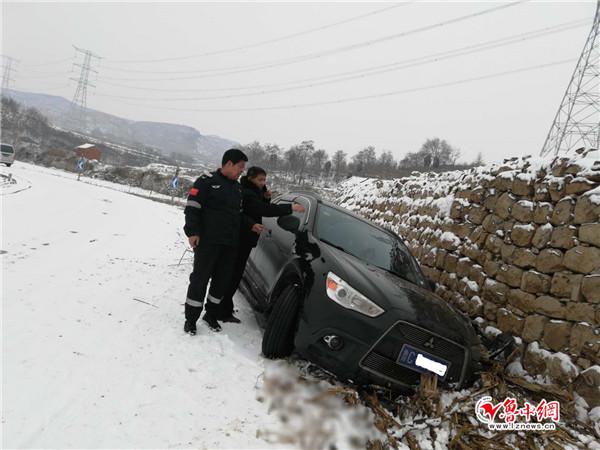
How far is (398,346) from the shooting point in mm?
2930

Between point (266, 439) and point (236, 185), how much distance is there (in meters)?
2.35

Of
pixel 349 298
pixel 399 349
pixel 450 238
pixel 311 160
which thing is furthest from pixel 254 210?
pixel 311 160

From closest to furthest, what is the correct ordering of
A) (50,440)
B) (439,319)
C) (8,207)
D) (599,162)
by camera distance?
(50,440), (439,319), (599,162), (8,207)

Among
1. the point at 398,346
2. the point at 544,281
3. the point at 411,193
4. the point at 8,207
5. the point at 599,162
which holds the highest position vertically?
the point at 599,162

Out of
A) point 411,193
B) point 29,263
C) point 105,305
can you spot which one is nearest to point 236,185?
point 105,305

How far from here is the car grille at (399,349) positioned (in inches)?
115

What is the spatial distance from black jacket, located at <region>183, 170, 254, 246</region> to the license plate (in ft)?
6.23

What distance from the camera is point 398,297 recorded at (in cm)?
320

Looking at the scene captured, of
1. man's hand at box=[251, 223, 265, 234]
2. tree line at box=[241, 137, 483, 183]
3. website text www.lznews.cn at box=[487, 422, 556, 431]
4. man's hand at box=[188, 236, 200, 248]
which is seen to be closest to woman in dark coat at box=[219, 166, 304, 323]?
man's hand at box=[251, 223, 265, 234]

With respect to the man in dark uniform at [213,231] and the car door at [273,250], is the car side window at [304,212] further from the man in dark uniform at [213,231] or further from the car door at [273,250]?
the man in dark uniform at [213,231]

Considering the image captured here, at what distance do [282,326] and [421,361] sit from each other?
3.77 feet

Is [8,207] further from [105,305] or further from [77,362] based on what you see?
[77,362]

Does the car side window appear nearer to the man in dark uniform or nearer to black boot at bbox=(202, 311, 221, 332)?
the man in dark uniform

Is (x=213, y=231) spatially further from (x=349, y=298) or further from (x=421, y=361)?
(x=421, y=361)
